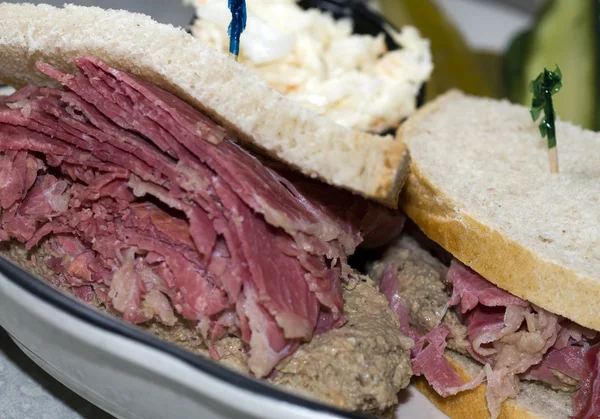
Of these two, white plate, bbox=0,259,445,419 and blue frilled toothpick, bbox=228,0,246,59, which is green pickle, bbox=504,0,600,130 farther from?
white plate, bbox=0,259,445,419

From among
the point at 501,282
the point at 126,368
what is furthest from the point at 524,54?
the point at 126,368

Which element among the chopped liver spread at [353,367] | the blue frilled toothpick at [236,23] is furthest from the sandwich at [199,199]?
the blue frilled toothpick at [236,23]

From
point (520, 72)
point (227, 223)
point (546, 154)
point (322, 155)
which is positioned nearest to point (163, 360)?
point (227, 223)

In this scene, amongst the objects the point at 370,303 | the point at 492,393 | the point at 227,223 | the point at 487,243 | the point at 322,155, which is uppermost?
the point at 322,155

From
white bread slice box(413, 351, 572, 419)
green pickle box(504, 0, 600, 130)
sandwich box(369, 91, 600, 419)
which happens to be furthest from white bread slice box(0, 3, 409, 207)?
green pickle box(504, 0, 600, 130)

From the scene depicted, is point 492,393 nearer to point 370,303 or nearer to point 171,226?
point 370,303

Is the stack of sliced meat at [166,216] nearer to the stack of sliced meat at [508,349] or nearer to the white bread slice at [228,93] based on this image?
the white bread slice at [228,93]
